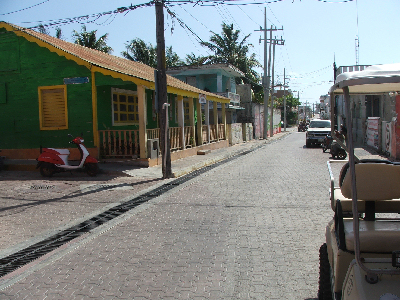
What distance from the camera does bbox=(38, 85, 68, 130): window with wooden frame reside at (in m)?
15.6

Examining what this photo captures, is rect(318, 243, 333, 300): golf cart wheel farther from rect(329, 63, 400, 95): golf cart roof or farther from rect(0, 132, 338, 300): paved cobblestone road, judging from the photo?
rect(329, 63, 400, 95): golf cart roof

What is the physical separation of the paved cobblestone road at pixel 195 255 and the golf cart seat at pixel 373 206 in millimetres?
1083

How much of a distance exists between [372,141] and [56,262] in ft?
73.1

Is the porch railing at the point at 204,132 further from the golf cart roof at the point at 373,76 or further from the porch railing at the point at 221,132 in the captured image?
the golf cart roof at the point at 373,76

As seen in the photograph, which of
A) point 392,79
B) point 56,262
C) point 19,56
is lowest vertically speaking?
point 56,262

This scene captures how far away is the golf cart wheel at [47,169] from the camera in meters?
13.1

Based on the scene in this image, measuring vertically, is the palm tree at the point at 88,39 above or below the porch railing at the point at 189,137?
above

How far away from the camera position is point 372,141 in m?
24.3

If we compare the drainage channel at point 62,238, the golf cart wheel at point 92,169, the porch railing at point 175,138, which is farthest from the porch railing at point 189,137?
the drainage channel at point 62,238

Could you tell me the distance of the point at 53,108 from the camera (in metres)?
15.8

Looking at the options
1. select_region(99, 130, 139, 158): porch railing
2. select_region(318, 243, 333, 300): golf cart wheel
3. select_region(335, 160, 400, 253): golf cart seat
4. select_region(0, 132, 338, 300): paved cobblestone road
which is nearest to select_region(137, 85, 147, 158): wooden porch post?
select_region(99, 130, 139, 158): porch railing

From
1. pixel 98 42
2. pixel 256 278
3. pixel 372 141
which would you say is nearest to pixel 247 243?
pixel 256 278

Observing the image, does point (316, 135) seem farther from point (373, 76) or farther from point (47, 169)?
point (373, 76)

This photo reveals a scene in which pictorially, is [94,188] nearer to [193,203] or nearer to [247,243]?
[193,203]
